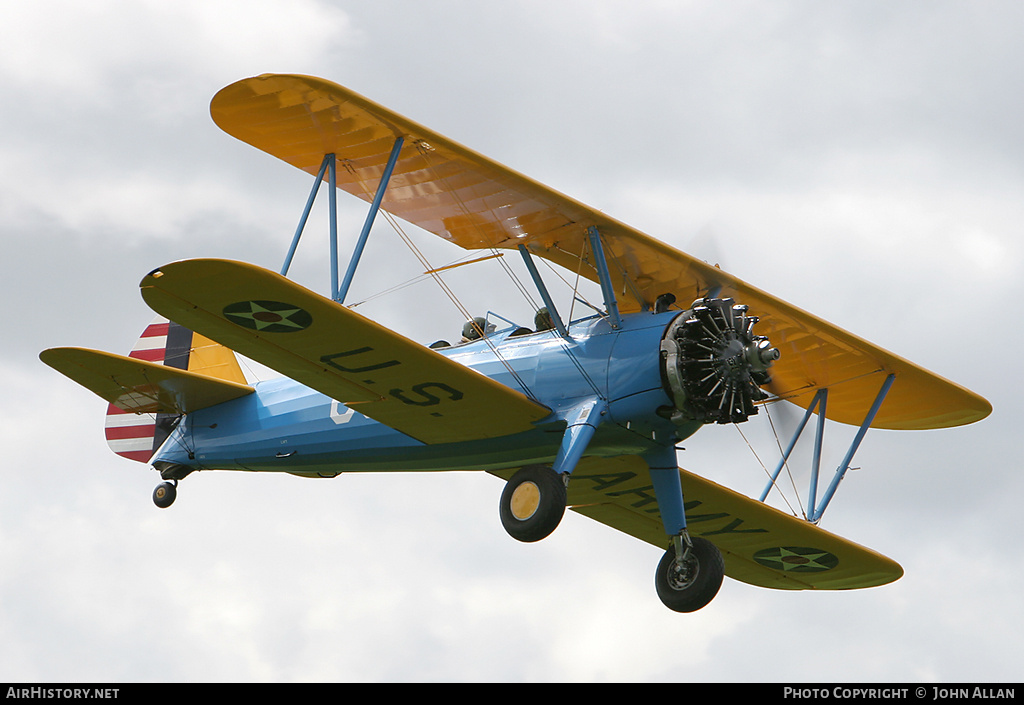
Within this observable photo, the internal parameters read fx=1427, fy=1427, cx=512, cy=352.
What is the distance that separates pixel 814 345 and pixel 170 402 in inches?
270

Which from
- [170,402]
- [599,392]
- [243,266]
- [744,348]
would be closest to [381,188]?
[243,266]

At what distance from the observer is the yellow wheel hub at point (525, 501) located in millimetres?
11875

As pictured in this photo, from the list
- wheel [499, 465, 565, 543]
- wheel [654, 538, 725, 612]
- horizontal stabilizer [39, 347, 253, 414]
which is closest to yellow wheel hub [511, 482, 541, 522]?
wheel [499, 465, 565, 543]

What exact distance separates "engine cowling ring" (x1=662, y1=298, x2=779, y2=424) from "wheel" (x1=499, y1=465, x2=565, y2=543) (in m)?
1.22

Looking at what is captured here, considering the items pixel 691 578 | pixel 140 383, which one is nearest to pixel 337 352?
pixel 140 383

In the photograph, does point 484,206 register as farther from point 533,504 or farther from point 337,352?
point 533,504

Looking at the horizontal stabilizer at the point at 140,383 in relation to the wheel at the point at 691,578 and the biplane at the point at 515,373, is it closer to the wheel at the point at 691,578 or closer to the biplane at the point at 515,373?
the biplane at the point at 515,373

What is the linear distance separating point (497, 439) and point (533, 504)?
4.02 feet

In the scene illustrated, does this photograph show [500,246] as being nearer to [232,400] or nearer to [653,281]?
[653,281]

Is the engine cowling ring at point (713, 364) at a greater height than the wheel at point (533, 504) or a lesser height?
greater

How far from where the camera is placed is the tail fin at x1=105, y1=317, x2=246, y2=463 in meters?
16.2

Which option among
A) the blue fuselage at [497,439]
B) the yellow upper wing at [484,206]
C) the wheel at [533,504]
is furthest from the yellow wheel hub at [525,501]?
the yellow upper wing at [484,206]

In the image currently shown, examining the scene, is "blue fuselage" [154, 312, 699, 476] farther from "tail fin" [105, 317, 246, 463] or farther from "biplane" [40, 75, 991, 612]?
"tail fin" [105, 317, 246, 463]

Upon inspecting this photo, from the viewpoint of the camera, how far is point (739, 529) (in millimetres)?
15125
